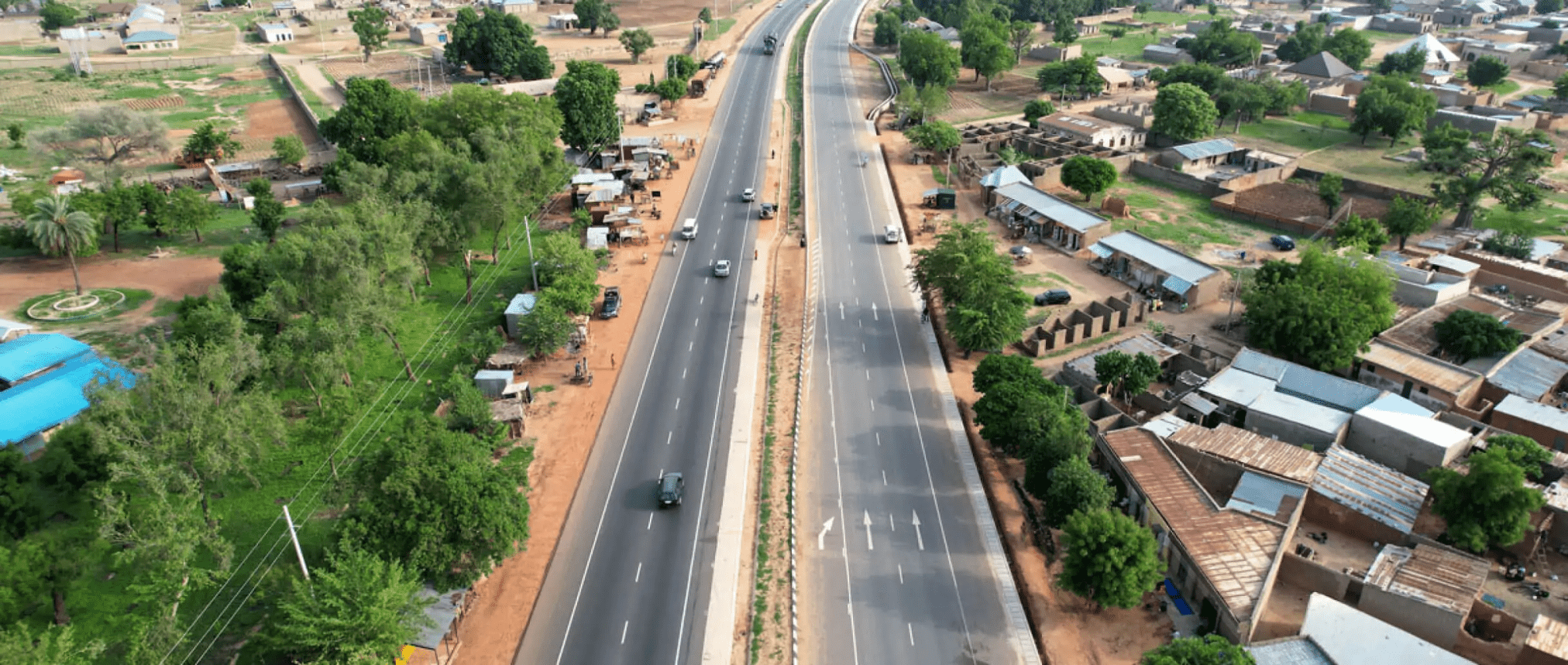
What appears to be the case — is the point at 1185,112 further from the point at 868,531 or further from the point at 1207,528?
the point at 868,531

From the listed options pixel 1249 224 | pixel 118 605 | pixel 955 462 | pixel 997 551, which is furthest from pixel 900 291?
pixel 118 605

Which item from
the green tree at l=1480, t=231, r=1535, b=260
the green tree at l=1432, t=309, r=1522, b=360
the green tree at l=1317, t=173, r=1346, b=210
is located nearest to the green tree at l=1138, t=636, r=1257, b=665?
the green tree at l=1432, t=309, r=1522, b=360

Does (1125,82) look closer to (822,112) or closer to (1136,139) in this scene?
(1136,139)

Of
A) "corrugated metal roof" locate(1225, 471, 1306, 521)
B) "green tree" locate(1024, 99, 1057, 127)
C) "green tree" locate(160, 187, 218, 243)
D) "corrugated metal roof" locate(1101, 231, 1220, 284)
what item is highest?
"green tree" locate(1024, 99, 1057, 127)

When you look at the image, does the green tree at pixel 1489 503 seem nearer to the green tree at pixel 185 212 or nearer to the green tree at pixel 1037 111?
the green tree at pixel 1037 111

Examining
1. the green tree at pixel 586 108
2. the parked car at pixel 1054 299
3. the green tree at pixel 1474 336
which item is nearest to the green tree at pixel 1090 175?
the parked car at pixel 1054 299

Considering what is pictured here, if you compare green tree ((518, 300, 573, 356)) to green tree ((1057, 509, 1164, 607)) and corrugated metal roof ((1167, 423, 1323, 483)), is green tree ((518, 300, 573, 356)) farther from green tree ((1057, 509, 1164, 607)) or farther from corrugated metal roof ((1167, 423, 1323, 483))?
corrugated metal roof ((1167, 423, 1323, 483))
